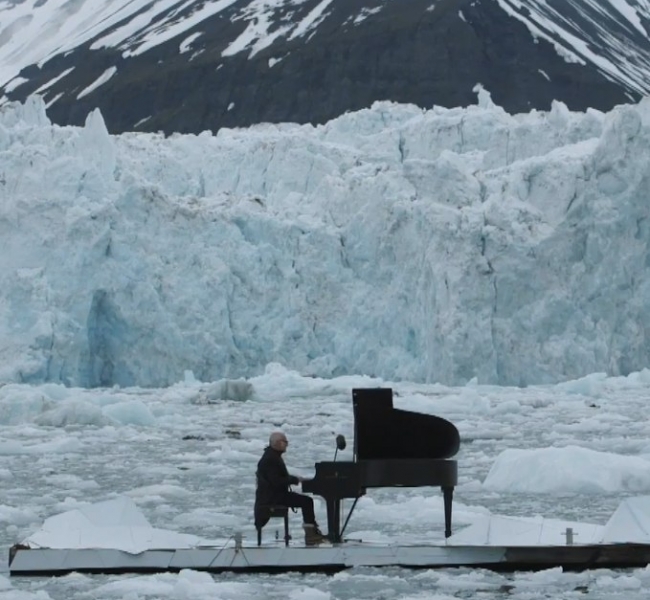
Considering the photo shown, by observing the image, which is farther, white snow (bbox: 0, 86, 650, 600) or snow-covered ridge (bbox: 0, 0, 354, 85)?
snow-covered ridge (bbox: 0, 0, 354, 85)

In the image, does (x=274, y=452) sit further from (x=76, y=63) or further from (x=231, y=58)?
(x=76, y=63)

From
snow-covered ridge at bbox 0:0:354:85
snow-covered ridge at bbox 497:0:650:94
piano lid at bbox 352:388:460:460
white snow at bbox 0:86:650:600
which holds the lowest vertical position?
white snow at bbox 0:86:650:600

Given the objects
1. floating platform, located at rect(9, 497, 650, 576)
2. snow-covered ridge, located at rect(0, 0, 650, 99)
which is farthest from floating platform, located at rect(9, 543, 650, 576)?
snow-covered ridge, located at rect(0, 0, 650, 99)

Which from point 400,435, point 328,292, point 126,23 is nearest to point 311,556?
point 400,435

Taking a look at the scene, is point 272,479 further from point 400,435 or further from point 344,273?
point 344,273

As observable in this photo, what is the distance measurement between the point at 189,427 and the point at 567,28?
7454 cm

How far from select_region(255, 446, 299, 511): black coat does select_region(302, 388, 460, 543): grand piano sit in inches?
5.4

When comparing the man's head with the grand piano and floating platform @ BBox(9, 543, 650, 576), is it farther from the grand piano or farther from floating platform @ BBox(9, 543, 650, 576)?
floating platform @ BBox(9, 543, 650, 576)

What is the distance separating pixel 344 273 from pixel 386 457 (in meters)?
21.3

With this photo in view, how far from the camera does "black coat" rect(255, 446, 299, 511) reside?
845cm

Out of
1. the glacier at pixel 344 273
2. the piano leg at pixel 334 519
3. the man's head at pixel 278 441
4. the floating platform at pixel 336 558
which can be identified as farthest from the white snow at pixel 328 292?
the floating platform at pixel 336 558

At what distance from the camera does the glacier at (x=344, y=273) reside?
2703 centimetres

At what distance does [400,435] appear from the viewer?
28.0ft

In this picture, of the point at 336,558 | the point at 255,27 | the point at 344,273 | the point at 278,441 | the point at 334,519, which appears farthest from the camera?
the point at 255,27
